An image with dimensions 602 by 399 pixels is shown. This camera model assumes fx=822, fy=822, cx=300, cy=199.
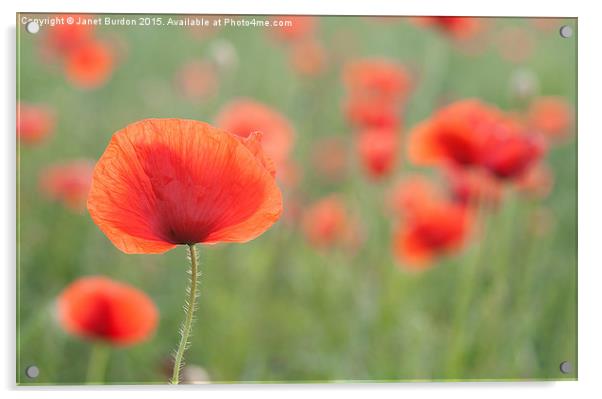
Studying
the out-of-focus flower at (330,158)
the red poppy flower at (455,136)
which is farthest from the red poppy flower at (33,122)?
the red poppy flower at (455,136)

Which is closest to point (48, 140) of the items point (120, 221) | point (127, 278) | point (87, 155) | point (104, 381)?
point (87, 155)

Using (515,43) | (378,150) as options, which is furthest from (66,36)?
(515,43)

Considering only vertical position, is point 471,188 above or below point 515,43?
below

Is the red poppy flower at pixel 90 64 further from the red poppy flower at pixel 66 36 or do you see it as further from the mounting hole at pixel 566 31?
the mounting hole at pixel 566 31

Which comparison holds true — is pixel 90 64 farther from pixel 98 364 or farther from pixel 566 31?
pixel 566 31

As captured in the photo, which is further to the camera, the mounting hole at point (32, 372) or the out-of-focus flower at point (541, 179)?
the out-of-focus flower at point (541, 179)

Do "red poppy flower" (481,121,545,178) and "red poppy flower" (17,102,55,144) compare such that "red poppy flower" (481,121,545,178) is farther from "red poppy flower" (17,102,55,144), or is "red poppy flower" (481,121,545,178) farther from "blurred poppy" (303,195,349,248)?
"red poppy flower" (17,102,55,144)
